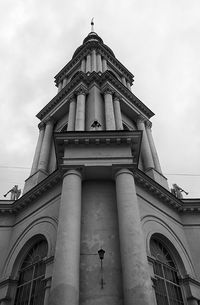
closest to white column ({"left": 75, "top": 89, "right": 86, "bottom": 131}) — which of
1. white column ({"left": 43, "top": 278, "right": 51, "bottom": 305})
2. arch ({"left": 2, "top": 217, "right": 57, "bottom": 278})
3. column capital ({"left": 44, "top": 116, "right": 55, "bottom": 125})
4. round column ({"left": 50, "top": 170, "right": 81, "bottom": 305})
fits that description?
column capital ({"left": 44, "top": 116, "right": 55, "bottom": 125})

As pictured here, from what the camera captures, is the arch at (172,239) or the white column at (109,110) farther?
the white column at (109,110)

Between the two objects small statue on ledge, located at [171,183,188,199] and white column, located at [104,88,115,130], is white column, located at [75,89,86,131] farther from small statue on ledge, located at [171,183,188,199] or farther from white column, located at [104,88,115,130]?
small statue on ledge, located at [171,183,188,199]

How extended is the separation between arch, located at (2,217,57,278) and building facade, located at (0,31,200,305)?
2.1 inches

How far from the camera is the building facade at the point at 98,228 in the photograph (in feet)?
37.3

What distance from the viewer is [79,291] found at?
1127 centimetres

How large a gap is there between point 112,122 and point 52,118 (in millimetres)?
8061

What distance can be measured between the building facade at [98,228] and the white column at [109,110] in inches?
3.8

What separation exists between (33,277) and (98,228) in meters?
4.58

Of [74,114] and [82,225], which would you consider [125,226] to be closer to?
[82,225]

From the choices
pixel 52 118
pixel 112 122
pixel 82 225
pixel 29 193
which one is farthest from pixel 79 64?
pixel 82 225

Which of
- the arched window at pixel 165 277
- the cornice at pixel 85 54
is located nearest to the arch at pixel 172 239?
the arched window at pixel 165 277

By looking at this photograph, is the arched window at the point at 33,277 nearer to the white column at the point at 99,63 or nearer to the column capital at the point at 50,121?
the column capital at the point at 50,121

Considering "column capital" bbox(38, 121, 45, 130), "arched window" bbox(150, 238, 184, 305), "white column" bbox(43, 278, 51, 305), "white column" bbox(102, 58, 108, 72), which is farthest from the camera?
"white column" bbox(102, 58, 108, 72)

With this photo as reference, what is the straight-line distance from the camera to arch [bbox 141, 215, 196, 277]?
15.8m
